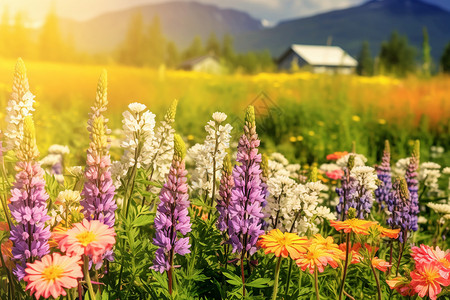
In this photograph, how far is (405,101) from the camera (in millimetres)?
8781

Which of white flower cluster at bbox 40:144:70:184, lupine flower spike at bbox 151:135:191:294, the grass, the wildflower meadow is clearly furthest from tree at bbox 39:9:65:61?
lupine flower spike at bbox 151:135:191:294

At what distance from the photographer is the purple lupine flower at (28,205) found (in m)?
1.48

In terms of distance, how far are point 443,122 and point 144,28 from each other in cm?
7149

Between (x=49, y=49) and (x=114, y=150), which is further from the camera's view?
(x=49, y=49)

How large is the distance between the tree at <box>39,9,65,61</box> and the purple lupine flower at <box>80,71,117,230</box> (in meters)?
55.8

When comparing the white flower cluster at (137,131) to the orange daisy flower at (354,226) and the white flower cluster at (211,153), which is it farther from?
the orange daisy flower at (354,226)

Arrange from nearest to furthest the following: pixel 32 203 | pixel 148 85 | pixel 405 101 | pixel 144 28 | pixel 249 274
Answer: pixel 32 203 < pixel 249 274 < pixel 405 101 < pixel 148 85 < pixel 144 28

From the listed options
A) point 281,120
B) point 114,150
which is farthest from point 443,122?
point 114,150

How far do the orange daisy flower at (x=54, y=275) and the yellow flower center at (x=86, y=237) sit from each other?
54 millimetres

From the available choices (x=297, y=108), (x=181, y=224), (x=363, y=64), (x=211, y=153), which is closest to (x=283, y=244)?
(x=181, y=224)

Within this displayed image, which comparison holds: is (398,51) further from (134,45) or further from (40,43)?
(40,43)

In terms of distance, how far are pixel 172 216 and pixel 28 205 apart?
1.64ft

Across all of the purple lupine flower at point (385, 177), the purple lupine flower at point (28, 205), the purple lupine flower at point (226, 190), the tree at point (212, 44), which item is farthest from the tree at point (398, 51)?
the purple lupine flower at point (28, 205)

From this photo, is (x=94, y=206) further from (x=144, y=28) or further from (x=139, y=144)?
(x=144, y=28)
